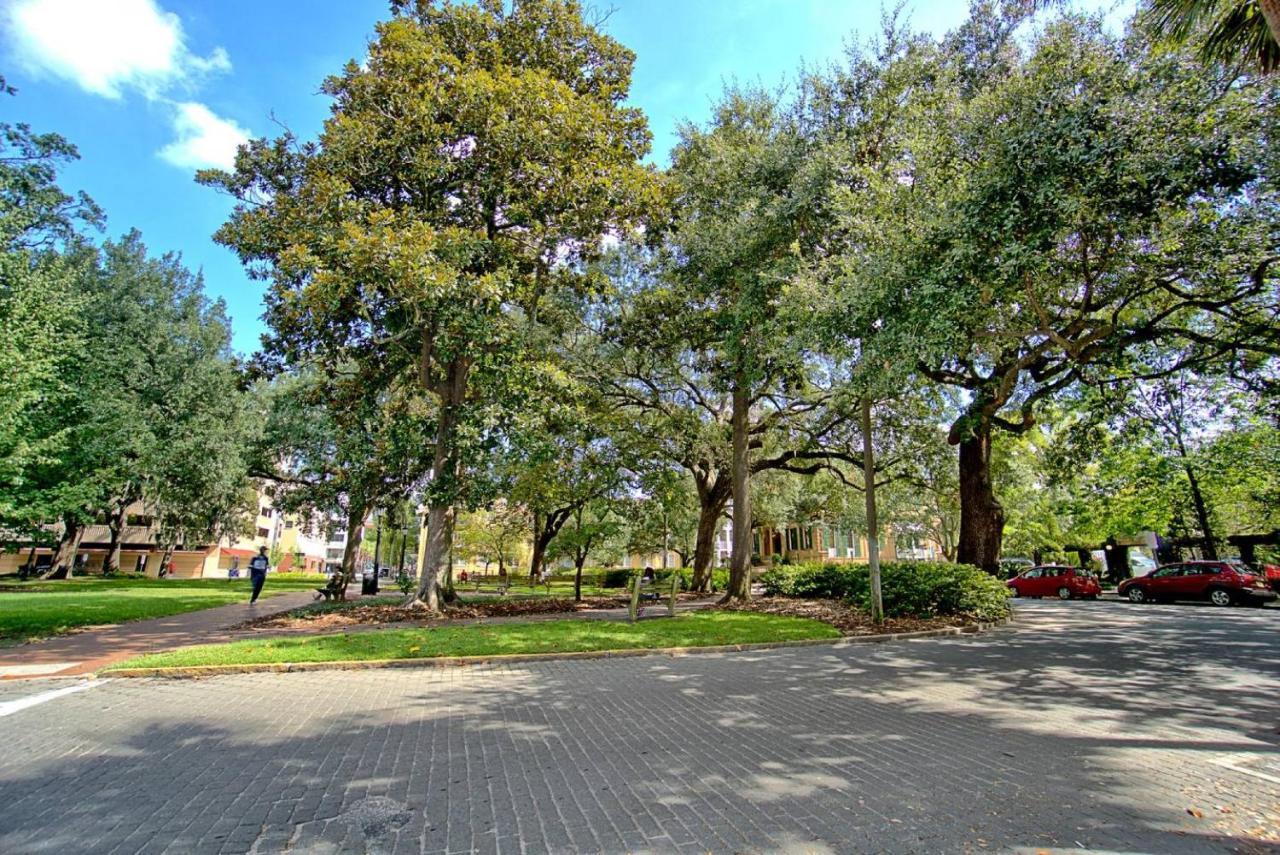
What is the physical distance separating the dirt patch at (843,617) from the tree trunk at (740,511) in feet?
2.24

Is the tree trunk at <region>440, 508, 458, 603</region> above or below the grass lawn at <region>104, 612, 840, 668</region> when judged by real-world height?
above

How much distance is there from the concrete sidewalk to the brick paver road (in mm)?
1308

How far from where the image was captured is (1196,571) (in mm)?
21734

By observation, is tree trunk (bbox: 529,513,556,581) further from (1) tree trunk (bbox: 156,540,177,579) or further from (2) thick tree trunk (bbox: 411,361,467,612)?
(1) tree trunk (bbox: 156,540,177,579)

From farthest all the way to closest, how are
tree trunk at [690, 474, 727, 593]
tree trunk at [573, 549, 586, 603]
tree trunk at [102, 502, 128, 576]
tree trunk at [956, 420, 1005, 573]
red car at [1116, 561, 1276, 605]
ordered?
tree trunk at [102, 502, 128, 576]
tree trunk at [690, 474, 727, 593]
tree trunk at [573, 549, 586, 603]
red car at [1116, 561, 1276, 605]
tree trunk at [956, 420, 1005, 573]

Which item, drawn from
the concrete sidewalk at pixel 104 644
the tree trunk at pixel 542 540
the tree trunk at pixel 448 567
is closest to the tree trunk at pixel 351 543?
the tree trunk at pixel 448 567

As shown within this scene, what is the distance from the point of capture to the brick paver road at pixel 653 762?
3559 mm

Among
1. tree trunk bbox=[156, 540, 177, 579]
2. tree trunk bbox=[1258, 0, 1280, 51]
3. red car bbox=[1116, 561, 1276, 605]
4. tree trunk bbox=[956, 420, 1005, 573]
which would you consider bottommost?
tree trunk bbox=[156, 540, 177, 579]

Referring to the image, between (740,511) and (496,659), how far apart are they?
10.3 meters

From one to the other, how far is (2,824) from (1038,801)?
654 cm

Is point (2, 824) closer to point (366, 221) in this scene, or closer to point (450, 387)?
point (366, 221)

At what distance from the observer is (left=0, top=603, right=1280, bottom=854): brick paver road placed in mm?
3559

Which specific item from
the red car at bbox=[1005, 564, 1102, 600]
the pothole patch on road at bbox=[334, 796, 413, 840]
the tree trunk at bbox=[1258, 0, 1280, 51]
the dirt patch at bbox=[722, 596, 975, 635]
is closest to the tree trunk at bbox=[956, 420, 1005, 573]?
the dirt patch at bbox=[722, 596, 975, 635]

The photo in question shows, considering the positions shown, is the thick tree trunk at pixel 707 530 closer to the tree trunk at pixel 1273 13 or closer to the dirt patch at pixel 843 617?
the dirt patch at pixel 843 617
